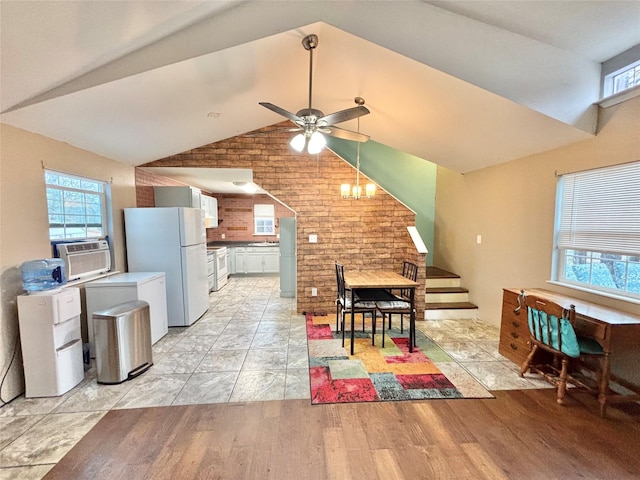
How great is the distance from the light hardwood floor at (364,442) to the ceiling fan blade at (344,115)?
8.04 ft

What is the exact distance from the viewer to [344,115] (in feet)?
8.05

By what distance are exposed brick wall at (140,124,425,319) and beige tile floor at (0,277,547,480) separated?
0.92 metres

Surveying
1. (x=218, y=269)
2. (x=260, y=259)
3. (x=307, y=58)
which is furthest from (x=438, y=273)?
(x=218, y=269)

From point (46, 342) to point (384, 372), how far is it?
306cm

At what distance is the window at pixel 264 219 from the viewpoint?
7.86 m

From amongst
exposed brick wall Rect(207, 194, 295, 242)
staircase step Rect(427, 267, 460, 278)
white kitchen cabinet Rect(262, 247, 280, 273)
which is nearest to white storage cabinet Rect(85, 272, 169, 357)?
white kitchen cabinet Rect(262, 247, 280, 273)

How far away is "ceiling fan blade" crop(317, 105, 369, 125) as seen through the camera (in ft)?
7.79

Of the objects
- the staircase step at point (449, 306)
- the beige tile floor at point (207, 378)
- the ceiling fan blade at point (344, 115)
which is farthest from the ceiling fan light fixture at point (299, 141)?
the staircase step at point (449, 306)

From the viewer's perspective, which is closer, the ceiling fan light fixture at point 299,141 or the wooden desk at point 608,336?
the wooden desk at point 608,336

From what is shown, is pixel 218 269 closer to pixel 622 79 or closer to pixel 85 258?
pixel 85 258

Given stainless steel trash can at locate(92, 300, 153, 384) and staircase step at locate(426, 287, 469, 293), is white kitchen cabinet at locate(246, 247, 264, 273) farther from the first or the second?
stainless steel trash can at locate(92, 300, 153, 384)

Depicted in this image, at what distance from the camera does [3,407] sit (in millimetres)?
2320

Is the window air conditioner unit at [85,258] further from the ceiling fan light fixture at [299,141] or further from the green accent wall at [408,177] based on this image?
the green accent wall at [408,177]

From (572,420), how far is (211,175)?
17.8 ft
